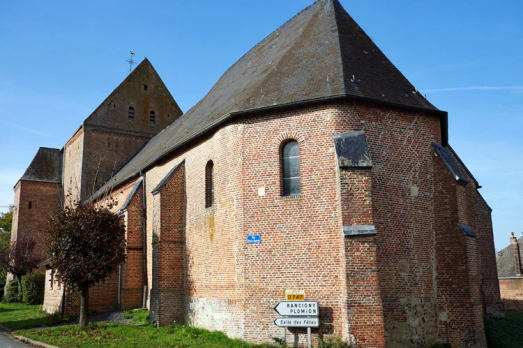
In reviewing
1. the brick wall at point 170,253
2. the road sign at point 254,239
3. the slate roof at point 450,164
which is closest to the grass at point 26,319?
the brick wall at point 170,253

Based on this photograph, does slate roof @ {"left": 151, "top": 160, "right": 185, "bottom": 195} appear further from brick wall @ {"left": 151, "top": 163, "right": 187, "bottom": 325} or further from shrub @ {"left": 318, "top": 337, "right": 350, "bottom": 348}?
shrub @ {"left": 318, "top": 337, "right": 350, "bottom": 348}

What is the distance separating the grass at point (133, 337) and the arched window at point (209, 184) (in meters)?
3.92

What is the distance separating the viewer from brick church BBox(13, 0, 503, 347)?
38.0 feet

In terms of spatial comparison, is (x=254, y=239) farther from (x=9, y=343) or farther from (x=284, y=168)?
(x=9, y=343)

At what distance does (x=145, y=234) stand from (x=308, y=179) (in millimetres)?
9566

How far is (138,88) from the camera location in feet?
99.7

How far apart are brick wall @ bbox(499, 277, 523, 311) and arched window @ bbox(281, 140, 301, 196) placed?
22.4 m

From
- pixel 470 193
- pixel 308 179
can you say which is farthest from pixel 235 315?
pixel 470 193

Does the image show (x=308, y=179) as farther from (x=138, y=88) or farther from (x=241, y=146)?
(x=138, y=88)

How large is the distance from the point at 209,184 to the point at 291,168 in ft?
11.2

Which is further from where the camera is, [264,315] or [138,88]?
[138,88]

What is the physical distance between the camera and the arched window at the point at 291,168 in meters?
12.7

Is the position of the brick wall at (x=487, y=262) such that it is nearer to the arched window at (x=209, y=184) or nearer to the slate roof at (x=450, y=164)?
the slate roof at (x=450, y=164)

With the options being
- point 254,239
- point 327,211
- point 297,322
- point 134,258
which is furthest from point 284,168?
point 134,258
